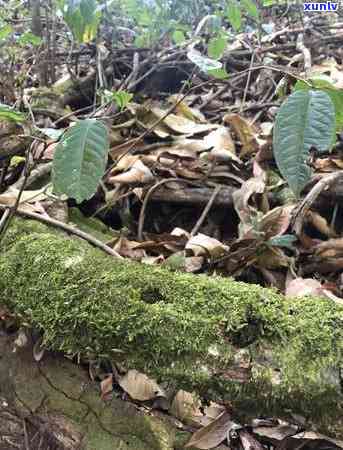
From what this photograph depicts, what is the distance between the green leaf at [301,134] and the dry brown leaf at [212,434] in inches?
23.5

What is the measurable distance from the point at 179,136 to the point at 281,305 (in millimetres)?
1143

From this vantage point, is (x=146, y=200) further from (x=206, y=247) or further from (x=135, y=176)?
(x=206, y=247)

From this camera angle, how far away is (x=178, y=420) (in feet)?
3.93

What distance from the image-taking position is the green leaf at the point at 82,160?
945mm

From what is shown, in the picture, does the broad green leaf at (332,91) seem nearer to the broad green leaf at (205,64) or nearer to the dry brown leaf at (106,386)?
the broad green leaf at (205,64)

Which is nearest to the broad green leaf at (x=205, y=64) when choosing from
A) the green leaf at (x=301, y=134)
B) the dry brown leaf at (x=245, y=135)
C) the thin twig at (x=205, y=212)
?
the green leaf at (x=301, y=134)

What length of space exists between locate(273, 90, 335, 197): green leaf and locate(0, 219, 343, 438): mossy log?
288 mm

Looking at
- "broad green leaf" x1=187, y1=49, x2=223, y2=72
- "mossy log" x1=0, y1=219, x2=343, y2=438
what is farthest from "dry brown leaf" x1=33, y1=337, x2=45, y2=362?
"broad green leaf" x1=187, y1=49, x2=223, y2=72

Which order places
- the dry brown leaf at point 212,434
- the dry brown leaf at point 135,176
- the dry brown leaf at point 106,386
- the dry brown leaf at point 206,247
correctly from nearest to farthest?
the dry brown leaf at point 212,434, the dry brown leaf at point 106,386, the dry brown leaf at point 206,247, the dry brown leaf at point 135,176

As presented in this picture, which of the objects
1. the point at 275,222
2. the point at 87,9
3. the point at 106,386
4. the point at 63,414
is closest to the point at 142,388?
the point at 106,386

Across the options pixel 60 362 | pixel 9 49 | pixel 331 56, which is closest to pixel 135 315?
pixel 60 362

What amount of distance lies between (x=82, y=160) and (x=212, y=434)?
654 millimetres

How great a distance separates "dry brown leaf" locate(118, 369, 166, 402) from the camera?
1.22 m

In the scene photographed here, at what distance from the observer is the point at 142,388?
1.23m
